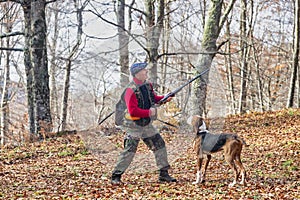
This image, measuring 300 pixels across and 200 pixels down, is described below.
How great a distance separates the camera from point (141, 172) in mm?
8625

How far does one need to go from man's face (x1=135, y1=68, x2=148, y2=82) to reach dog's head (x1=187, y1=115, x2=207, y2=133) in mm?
1044

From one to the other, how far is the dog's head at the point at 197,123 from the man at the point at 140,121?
61cm

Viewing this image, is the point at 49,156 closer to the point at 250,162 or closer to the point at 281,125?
the point at 250,162

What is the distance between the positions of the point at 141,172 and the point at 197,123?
1621 millimetres

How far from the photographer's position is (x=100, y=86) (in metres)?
7.61

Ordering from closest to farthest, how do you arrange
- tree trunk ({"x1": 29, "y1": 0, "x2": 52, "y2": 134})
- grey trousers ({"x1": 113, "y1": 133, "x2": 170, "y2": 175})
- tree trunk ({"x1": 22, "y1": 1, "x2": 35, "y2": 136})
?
grey trousers ({"x1": 113, "y1": 133, "x2": 170, "y2": 175}) < tree trunk ({"x1": 29, "y1": 0, "x2": 52, "y2": 134}) < tree trunk ({"x1": 22, "y1": 1, "x2": 35, "y2": 136})

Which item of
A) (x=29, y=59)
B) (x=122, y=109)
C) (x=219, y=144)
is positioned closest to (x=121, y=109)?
(x=122, y=109)

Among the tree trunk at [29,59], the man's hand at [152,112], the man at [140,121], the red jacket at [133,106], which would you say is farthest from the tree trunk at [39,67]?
the man's hand at [152,112]

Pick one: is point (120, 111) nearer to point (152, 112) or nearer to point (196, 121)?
point (152, 112)

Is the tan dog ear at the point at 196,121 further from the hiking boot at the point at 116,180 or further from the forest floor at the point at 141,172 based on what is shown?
the hiking boot at the point at 116,180

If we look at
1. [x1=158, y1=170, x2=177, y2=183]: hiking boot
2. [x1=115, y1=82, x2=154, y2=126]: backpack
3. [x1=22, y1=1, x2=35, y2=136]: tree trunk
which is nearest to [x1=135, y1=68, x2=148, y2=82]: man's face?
[x1=115, y1=82, x2=154, y2=126]: backpack

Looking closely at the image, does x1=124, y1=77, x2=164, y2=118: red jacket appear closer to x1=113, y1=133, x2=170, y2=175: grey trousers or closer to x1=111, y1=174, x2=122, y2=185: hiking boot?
x1=113, y1=133, x2=170, y2=175: grey trousers

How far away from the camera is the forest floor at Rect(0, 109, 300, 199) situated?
7543mm

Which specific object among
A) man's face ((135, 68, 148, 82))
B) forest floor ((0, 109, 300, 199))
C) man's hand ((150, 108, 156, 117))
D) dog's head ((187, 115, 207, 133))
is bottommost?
forest floor ((0, 109, 300, 199))
